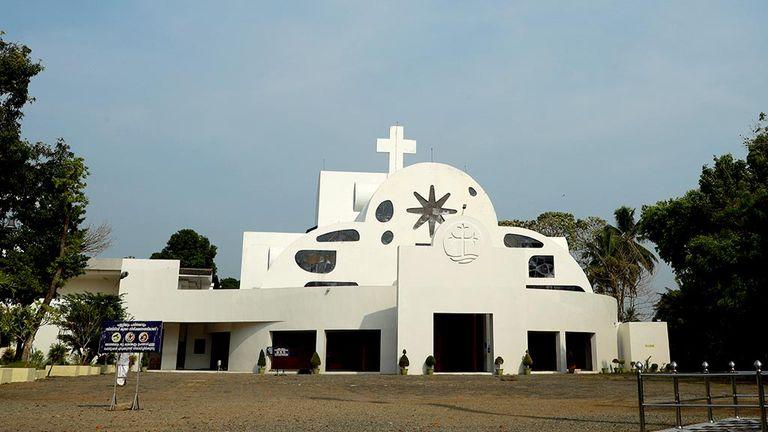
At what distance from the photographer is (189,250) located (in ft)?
182

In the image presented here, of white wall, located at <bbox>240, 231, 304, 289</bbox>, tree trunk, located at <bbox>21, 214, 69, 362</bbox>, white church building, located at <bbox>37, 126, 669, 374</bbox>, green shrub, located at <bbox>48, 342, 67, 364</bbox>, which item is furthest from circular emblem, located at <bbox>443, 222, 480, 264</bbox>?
green shrub, located at <bbox>48, 342, 67, 364</bbox>

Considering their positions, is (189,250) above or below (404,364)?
above

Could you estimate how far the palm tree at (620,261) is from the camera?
133ft

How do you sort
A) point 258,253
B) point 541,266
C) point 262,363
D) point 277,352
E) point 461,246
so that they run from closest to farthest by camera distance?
point 461,246 → point 262,363 → point 277,352 → point 541,266 → point 258,253

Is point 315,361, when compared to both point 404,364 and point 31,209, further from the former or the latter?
point 31,209

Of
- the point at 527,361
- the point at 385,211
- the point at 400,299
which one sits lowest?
the point at 527,361

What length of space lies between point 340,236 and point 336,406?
19.7 metres

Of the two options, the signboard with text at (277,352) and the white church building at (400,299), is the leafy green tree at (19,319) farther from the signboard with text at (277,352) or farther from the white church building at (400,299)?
the signboard with text at (277,352)

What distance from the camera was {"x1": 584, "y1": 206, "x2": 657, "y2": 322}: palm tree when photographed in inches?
1596

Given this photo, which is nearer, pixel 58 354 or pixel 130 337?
pixel 130 337

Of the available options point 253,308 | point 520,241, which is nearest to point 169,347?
point 253,308

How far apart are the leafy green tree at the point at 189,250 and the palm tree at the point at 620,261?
31.9 meters

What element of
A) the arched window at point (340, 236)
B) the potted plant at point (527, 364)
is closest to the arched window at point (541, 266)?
the potted plant at point (527, 364)

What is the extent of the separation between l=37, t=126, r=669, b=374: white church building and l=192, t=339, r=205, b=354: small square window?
0.05 meters
